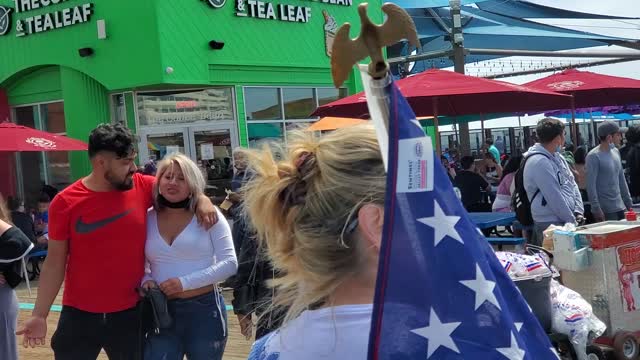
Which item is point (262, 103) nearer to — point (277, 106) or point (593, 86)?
point (277, 106)

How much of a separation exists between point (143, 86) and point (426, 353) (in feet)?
42.6

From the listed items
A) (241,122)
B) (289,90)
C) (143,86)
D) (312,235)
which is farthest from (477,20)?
(312,235)

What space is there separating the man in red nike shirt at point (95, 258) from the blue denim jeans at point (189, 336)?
19 cm

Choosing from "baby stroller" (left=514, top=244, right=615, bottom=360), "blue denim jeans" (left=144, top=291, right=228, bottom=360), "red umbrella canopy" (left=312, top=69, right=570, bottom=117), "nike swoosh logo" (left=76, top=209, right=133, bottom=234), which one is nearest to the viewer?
"nike swoosh logo" (left=76, top=209, right=133, bottom=234)

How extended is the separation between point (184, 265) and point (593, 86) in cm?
778

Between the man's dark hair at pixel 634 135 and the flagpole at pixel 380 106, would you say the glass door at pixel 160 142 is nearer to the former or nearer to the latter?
the man's dark hair at pixel 634 135

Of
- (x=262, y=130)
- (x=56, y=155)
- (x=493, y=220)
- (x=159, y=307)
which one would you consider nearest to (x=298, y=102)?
(x=262, y=130)

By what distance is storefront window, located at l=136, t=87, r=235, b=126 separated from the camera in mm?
14141

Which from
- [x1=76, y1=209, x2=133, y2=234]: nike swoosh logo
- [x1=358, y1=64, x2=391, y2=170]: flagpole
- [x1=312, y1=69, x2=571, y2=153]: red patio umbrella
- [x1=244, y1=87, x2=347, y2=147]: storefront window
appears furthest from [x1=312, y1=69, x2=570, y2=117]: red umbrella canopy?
[x1=358, y1=64, x2=391, y2=170]: flagpole

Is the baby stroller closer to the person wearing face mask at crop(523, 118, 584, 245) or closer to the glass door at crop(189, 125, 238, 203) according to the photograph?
the person wearing face mask at crop(523, 118, 584, 245)

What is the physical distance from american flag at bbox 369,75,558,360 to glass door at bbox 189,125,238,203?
1326 centimetres

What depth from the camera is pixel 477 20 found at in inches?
1030

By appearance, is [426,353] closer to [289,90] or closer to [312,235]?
[312,235]

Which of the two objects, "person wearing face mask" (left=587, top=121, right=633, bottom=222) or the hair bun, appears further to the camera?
"person wearing face mask" (left=587, top=121, right=633, bottom=222)
